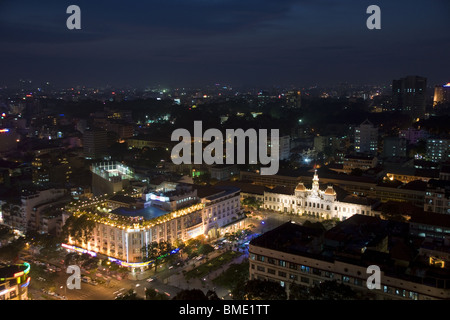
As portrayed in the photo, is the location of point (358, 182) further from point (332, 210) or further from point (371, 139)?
point (371, 139)

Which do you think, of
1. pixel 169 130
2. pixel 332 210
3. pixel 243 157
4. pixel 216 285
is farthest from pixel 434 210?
pixel 169 130

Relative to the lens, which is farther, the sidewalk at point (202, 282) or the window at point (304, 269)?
the sidewalk at point (202, 282)

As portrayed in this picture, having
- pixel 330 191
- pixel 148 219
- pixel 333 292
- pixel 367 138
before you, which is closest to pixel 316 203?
pixel 330 191

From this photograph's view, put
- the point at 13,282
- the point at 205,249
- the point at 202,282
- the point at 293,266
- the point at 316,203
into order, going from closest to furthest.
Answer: the point at 13,282, the point at 293,266, the point at 202,282, the point at 205,249, the point at 316,203

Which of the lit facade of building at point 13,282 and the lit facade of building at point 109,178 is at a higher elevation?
the lit facade of building at point 109,178

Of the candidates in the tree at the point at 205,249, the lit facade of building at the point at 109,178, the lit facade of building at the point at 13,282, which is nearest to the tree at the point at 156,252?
the tree at the point at 205,249

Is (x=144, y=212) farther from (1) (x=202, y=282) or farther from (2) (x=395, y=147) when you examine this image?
(2) (x=395, y=147)

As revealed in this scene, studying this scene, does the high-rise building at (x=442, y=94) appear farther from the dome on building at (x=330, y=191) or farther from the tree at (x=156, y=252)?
the tree at (x=156, y=252)
